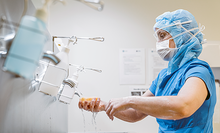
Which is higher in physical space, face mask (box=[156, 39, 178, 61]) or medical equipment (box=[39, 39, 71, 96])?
face mask (box=[156, 39, 178, 61])

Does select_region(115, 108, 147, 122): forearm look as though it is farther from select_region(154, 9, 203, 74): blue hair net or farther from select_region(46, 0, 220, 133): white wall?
select_region(46, 0, 220, 133): white wall

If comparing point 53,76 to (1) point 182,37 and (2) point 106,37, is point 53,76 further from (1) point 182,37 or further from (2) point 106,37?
(2) point 106,37

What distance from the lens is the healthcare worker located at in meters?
0.69

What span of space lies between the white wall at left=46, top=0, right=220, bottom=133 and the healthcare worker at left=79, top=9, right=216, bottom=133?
67 cm

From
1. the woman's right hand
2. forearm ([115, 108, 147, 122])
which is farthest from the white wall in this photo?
the woman's right hand

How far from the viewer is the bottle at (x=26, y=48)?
10.8 inches

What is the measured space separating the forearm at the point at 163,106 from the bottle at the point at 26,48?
1.74 feet

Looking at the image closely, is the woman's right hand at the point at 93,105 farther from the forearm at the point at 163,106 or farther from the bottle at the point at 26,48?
the bottle at the point at 26,48

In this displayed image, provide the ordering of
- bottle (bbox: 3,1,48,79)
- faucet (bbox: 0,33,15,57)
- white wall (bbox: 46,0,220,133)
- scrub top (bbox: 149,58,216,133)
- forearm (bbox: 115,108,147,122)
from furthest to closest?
white wall (bbox: 46,0,220,133), forearm (bbox: 115,108,147,122), scrub top (bbox: 149,58,216,133), faucet (bbox: 0,33,15,57), bottle (bbox: 3,1,48,79)

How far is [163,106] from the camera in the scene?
69cm

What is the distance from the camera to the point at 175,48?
101 centimetres

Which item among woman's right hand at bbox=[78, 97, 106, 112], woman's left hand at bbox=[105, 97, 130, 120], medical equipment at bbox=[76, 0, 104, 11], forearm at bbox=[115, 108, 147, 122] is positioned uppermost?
medical equipment at bbox=[76, 0, 104, 11]

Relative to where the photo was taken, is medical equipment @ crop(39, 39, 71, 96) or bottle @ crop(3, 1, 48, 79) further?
medical equipment @ crop(39, 39, 71, 96)

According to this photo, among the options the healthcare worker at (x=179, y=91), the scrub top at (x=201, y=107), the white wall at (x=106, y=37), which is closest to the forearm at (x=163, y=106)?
the healthcare worker at (x=179, y=91)
